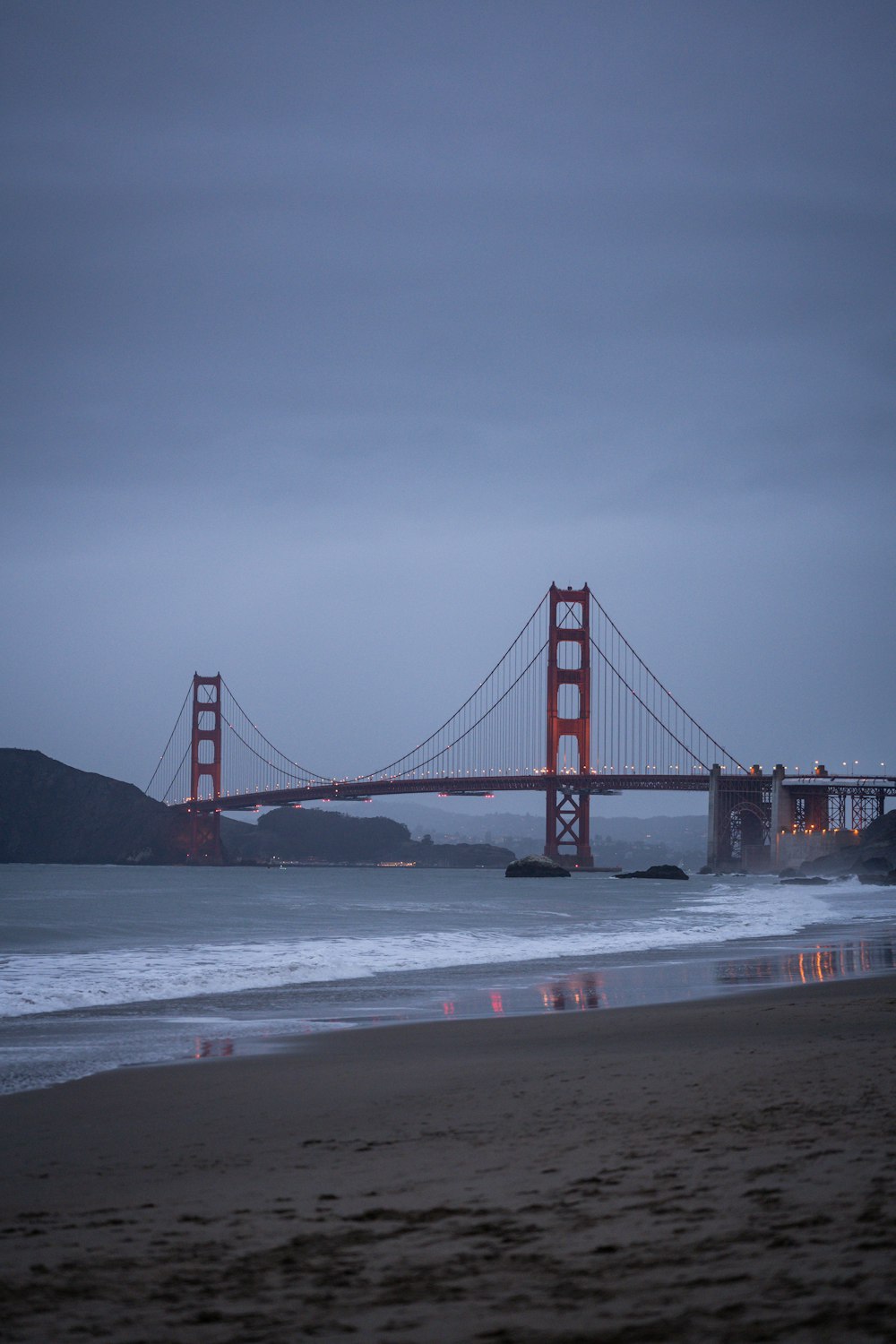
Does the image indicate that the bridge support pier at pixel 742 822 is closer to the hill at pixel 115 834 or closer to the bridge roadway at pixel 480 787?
the bridge roadway at pixel 480 787

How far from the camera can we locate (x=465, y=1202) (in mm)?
3625


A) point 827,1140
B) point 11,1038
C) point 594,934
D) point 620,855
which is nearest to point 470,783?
point 594,934

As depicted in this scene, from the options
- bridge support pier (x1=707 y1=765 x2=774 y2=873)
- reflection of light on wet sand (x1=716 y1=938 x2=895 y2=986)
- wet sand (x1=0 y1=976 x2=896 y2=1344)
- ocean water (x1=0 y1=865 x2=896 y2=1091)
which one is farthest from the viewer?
bridge support pier (x1=707 y1=765 x2=774 y2=873)

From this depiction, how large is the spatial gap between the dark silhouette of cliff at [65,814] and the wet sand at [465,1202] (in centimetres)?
9784

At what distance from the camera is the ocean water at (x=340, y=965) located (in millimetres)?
8977

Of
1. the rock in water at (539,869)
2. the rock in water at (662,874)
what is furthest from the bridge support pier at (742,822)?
the rock in water at (539,869)

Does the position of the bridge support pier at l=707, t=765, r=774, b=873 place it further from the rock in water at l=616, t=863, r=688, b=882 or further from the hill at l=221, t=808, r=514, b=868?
the hill at l=221, t=808, r=514, b=868

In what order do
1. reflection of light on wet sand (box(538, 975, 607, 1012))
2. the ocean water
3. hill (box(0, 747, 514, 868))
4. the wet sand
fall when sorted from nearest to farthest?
the wet sand
the ocean water
reflection of light on wet sand (box(538, 975, 607, 1012))
hill (box(0, 747, 514, 868))

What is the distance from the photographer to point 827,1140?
13.4 ft

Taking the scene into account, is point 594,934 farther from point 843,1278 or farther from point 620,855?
point 620,855

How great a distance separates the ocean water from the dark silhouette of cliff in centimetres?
7333

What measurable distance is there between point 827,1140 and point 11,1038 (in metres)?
6.34

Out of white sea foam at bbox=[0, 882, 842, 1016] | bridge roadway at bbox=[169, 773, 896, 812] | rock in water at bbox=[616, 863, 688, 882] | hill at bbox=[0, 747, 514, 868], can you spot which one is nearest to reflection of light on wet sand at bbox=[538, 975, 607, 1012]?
white sea foam at bbox=[0, 882, 842, 1016]

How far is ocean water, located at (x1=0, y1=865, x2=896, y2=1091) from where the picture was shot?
8977mm
